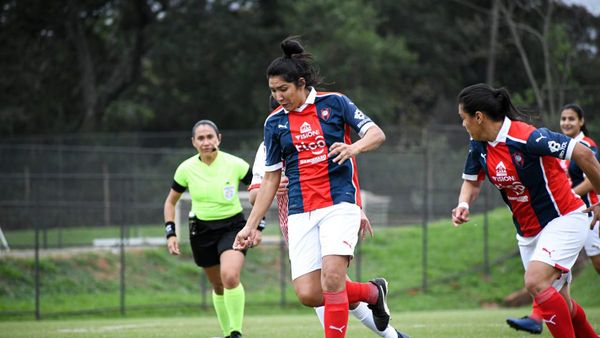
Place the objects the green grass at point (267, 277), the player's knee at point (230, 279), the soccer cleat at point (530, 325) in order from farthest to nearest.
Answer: the green grass at point (267, 277)
the player's knee at point (230, 279)
the soccer cleat at point (530, 325)

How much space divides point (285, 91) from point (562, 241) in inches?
89.2

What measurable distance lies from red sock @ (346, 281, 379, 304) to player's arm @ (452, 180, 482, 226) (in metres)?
0.82

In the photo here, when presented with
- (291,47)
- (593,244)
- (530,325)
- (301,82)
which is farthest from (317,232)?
(593,244)

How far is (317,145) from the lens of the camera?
6.34 meters

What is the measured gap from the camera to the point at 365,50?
40000 millimetres

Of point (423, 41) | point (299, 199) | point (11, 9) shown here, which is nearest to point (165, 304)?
point (299, 199)

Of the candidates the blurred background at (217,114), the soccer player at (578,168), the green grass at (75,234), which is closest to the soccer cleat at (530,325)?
the soccer player at (578,168)

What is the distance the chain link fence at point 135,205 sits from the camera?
19.6 meters

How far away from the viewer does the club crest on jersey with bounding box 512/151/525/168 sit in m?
6.27

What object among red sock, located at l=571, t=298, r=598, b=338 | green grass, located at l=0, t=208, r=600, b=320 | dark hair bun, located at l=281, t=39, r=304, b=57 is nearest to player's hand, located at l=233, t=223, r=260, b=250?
dark hair bun, located at l=281, t=39, r=304, b=57

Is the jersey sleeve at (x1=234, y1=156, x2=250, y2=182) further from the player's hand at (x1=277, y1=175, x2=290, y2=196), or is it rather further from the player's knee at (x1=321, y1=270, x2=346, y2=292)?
the player's knee at (x1=321, y1=270, x2=346, y2=292)

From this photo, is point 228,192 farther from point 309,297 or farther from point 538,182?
point 538,182

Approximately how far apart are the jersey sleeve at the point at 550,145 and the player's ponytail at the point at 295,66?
164cm

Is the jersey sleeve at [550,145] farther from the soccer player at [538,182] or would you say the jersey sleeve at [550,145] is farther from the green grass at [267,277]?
the green grass at [267,277]
